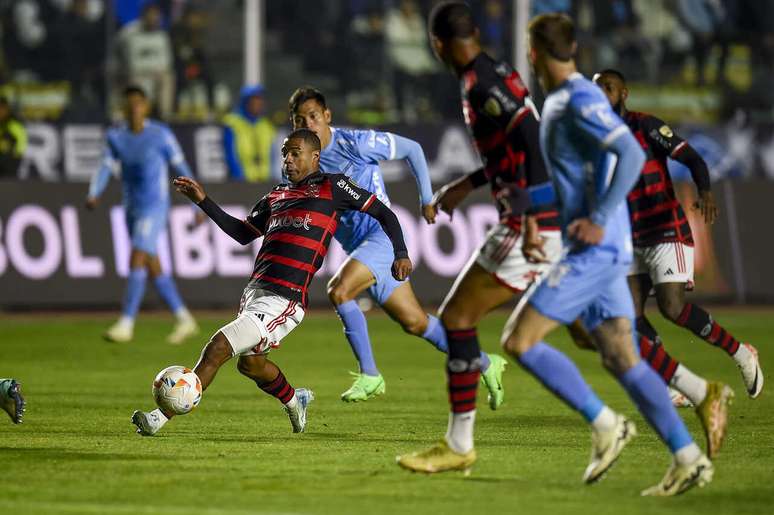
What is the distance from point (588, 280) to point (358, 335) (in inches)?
149

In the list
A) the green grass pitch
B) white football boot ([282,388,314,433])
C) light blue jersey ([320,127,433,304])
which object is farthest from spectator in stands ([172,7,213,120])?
white football boot ([282,388,314,433])

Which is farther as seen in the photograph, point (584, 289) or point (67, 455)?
point (67, 455)

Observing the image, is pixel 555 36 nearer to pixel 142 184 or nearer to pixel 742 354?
pixel 742 354

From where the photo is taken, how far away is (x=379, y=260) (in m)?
10.4

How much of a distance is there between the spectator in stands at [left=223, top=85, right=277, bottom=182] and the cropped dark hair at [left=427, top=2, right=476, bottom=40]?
1142 cm

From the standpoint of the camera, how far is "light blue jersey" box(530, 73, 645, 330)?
6.85 metres

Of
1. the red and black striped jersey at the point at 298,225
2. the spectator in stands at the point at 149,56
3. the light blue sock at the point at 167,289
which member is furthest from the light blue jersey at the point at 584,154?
the spectator in stands at the point at 149,56

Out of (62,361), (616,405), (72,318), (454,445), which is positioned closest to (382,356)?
(62,361)

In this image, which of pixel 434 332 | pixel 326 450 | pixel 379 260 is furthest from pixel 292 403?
pixel 379 260

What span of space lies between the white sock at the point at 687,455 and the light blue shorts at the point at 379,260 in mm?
3641

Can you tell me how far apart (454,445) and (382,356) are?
6841 mm

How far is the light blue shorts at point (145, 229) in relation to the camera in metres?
16.0

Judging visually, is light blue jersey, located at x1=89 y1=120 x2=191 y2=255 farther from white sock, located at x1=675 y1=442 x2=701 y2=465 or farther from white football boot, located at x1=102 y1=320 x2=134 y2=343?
white sock, located at x1=675 y1=442 x2=701 y2=465

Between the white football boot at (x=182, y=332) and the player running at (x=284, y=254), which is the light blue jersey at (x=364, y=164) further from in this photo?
the white football boot at (x=182, y=332)
